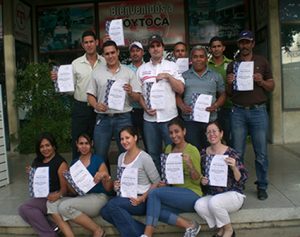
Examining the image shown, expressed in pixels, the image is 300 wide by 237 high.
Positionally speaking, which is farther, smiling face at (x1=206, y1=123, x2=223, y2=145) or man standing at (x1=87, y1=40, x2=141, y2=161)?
man standing at (x1=87, y1=40, x2=141, y2=161)

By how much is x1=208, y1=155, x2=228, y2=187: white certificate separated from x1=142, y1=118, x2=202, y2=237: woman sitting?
0.12m

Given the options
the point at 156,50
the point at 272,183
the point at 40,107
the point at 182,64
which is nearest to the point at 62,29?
the point at 40,107

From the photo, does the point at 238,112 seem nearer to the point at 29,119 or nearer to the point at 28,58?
the point at 29,119

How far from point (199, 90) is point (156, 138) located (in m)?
0.68

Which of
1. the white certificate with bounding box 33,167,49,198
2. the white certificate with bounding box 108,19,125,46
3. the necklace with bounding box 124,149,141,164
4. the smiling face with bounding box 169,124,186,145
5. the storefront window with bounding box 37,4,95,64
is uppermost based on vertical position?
the storefront window with bounding box 37,4,95,64

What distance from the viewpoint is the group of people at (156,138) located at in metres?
4.33

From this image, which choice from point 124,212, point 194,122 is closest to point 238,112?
point 194,122

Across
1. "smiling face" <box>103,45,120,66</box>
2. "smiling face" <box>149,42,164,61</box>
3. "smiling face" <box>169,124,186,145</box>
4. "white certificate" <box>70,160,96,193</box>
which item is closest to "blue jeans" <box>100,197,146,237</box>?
"white certificate" <box>70,160,96,193</box>

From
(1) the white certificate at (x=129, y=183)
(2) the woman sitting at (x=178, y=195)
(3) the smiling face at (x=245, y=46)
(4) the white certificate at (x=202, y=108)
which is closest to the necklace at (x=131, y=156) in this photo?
(1) the white certificate at (x=129, y=183)

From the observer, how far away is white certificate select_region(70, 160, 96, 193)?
4461 millimetres

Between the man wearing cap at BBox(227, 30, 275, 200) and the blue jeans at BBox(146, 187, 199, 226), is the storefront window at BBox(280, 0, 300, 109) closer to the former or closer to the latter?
the man wearing cap at BBox(227, 30, 275, 200)

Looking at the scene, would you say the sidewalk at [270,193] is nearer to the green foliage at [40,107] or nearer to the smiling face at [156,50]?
the green foliage at [40,107]

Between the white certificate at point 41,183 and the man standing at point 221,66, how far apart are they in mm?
2129

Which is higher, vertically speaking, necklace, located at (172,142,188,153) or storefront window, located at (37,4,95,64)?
storefront window, located at (37,4,95,64)
